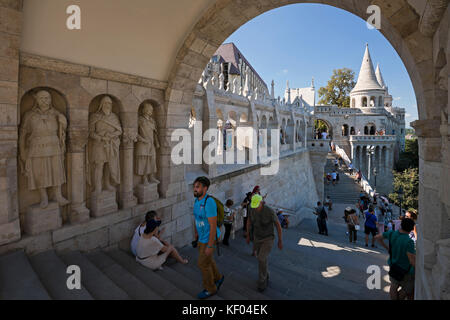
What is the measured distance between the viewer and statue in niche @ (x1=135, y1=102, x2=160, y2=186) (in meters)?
4.45

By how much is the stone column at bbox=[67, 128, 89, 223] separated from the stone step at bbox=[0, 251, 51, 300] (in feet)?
2.50

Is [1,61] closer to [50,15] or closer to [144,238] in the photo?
[50,15]

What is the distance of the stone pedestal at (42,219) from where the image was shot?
310cm

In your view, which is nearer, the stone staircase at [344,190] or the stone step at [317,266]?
the stone step at [317,266]

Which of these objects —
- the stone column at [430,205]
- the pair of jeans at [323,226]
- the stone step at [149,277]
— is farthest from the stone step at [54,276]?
the pair of jeans at [323,226]

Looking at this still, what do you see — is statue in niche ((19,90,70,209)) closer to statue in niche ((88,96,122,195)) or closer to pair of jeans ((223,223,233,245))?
statue in niche ((88,96,122,195))

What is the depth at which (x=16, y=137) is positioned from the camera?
9.46 ft

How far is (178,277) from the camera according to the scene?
3447mm

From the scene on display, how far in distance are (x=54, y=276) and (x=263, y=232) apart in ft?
8.29

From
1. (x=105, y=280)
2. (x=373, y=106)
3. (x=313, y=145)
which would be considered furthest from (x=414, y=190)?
(x=105, y=280)

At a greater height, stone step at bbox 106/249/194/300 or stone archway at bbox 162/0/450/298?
stone archway at bbox 162/0/450/298

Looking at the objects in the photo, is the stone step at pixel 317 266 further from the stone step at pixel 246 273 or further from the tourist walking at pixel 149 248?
the tourist walking at pixel 149 248

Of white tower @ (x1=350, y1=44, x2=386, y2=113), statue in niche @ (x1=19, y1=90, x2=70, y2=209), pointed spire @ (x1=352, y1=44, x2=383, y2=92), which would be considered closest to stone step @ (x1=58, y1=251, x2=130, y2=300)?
statue in niche @ (x1=19, y1=90, x2=70, y2=209)

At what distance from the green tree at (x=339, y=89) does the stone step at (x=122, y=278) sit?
43432 mm
